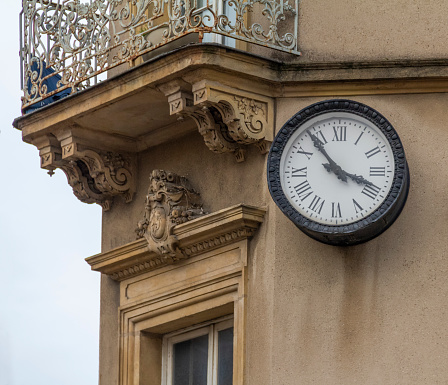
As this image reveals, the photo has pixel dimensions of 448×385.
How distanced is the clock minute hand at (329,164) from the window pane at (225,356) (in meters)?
1.51

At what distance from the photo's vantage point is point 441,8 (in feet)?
39.7

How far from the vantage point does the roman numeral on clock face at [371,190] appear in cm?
1154

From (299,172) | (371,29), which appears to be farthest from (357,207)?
(371,29)

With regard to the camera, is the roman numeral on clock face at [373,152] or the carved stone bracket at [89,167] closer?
the roman numeral on clock face at [373,152]

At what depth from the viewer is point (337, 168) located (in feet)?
38.4

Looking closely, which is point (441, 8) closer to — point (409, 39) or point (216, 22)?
point (409, 39)

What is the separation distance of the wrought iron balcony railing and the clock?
67 cm

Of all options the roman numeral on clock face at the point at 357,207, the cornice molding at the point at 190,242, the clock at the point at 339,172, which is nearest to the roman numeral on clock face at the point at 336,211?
the clock at the point at 339,172

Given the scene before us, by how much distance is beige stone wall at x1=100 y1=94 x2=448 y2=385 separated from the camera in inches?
449

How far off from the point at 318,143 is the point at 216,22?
1.03 meters

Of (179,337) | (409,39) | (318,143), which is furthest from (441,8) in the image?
(179,337)

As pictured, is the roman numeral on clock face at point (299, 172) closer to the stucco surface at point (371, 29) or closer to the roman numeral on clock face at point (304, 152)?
the roman numeral on clock face at point (304, 152)

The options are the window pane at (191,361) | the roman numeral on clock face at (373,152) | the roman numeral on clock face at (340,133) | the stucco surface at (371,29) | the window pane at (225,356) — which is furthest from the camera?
the window pane at (191,361)

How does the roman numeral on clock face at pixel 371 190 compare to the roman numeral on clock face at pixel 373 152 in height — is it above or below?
below
